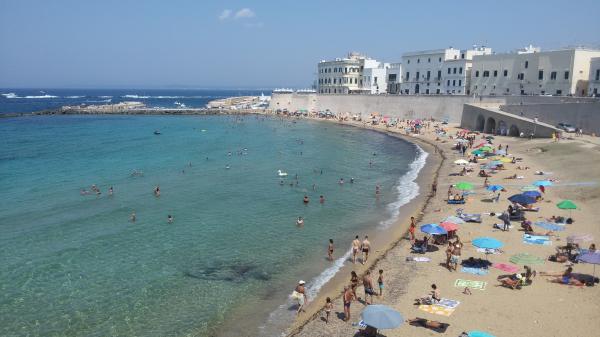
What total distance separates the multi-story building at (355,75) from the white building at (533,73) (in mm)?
27545

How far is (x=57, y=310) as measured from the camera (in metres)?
16.6

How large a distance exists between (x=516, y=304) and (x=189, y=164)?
35522 millimetres

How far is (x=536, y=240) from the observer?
822 inches

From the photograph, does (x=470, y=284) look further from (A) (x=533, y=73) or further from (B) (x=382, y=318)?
(A) (x=533, y=73)

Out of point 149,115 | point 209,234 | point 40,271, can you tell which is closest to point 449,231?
point 209,234

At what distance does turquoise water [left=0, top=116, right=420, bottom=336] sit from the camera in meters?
16.7

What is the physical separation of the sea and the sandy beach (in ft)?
5.40

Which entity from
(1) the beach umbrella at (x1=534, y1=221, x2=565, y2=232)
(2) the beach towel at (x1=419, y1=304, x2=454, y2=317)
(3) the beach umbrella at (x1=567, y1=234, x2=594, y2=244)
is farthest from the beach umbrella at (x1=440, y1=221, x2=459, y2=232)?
(2) the beach towel at (x1=419, y1=304, x2=454, y2=317)

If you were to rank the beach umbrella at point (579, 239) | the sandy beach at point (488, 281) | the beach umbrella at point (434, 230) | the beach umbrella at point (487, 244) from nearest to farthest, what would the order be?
the sandy beach at point (488, 281)
the beach umbrella at point (487, 244)
the beach umbrella at point (579, 239)
the beach umbrella at point (434, 230)

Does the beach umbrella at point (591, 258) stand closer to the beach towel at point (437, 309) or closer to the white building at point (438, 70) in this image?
the beach towel at point (437, 309)

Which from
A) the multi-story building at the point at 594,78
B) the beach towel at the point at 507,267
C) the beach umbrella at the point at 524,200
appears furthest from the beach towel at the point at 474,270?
the multi-story building at the point at 594,78

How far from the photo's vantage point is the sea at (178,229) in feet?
54.1

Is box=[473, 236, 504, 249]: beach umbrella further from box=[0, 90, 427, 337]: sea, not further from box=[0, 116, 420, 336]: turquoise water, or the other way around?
box=[0, 116, 420, 336]: turquoise water

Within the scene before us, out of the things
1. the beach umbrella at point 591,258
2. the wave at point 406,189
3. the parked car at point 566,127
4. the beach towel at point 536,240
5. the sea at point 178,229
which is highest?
the parked car at point 566,127
